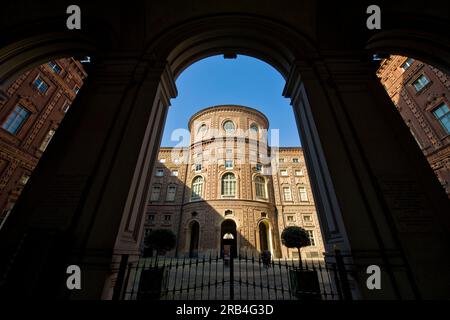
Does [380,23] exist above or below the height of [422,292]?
above

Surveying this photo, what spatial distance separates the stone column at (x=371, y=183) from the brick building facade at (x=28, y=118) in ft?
54.1

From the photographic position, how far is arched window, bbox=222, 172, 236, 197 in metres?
21.7

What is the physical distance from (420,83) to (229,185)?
61.2 ft

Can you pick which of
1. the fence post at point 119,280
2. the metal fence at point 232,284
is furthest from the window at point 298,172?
the fence post at point 119,280

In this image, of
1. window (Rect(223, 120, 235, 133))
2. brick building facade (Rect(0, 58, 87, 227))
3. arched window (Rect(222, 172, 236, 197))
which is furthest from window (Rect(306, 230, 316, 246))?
brick building facade (Rect(0, 58, 87, 227))

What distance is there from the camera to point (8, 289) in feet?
7.34

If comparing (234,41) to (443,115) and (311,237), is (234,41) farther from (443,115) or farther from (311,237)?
(311,237)

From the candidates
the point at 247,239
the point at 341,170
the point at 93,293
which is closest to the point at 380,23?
the point at 341,170

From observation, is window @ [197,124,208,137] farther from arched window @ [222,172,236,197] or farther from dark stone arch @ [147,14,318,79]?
dark stone arch @ [147,14,318,79]

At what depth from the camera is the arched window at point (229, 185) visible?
71.1 feet
